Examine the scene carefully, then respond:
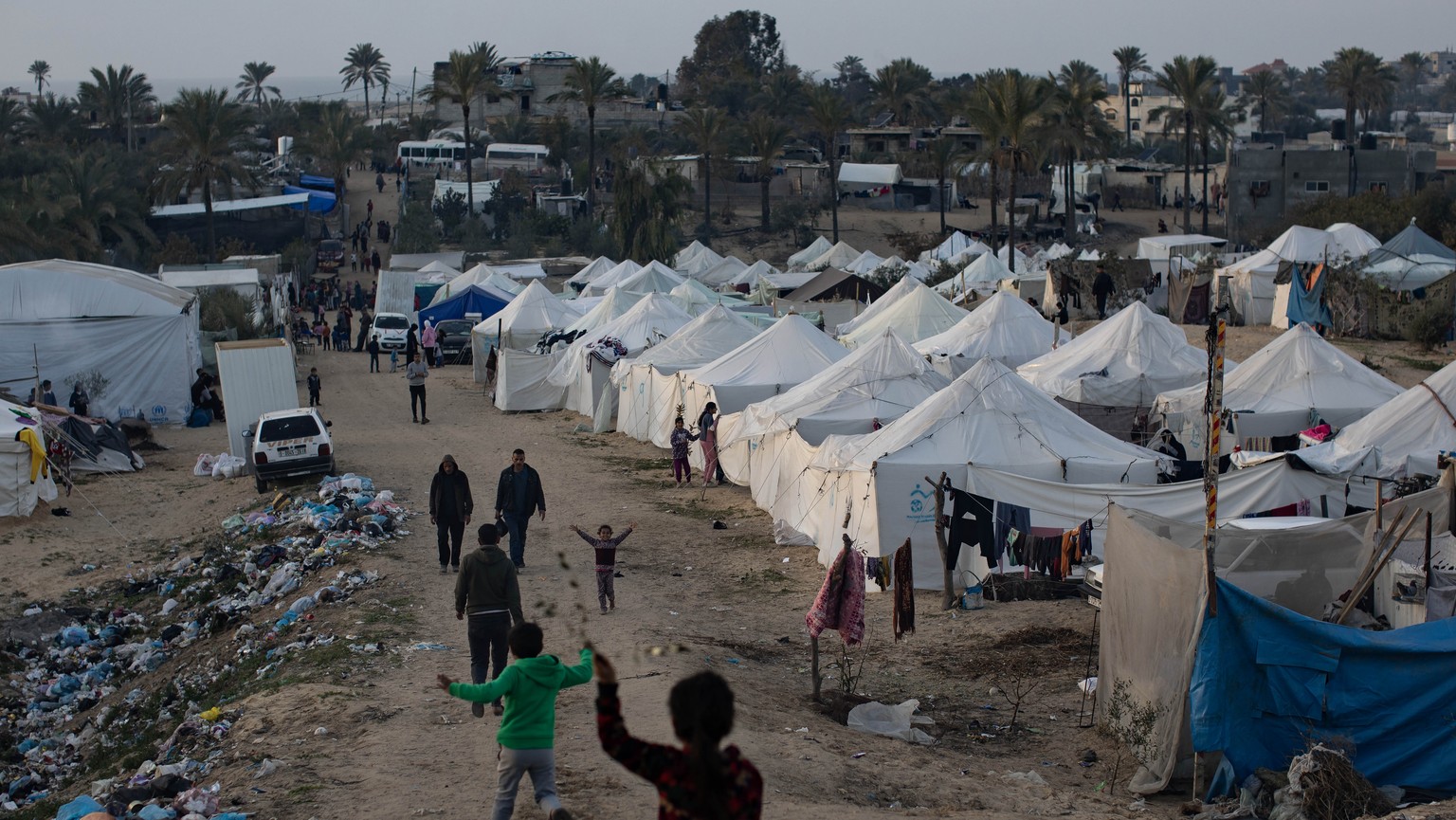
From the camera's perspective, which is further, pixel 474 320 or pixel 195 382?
pixel 474 320

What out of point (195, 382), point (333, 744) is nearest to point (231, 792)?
point (333, 744)

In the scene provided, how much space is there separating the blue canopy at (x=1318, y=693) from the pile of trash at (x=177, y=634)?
6.65 meters

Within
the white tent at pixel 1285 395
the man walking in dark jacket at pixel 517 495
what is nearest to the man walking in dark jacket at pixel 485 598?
the man walking in dark jacket at pixel 517 495

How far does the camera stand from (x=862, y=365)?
66.7 ft

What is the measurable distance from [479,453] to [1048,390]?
32.3 feet

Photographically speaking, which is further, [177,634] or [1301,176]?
[1301,176]

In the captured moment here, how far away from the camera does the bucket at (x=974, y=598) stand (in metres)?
14.1

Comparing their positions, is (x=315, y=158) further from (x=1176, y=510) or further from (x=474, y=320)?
(x=1176, y=510)

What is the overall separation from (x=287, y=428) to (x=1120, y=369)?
45.0 ft

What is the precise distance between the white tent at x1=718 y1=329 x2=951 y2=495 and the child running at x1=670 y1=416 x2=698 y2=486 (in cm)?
81

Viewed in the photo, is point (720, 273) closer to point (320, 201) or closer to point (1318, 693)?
point (320, 201)

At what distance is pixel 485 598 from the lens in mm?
9008

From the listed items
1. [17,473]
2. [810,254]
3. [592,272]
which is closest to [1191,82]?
[810,254]

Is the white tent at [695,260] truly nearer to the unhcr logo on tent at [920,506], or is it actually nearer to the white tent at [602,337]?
the white tent at [602,337]
